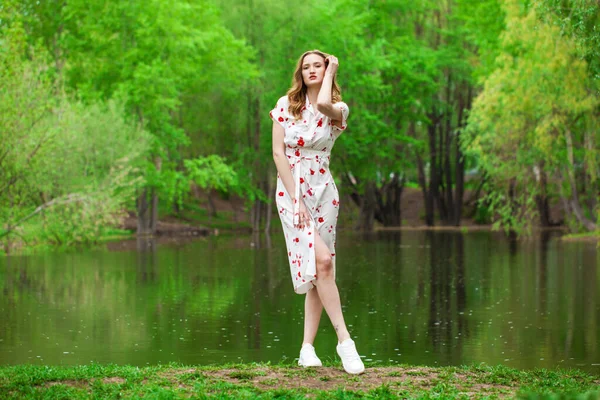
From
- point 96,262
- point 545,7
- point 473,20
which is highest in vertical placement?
point 473,20

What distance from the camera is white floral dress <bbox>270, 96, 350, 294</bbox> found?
7441 millimetres

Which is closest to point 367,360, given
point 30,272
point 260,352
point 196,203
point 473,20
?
point 260,352

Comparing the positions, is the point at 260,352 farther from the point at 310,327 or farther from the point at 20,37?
the point at 20,37

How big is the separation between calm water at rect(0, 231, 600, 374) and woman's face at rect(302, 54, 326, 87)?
356 cm

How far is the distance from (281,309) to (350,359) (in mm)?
7962

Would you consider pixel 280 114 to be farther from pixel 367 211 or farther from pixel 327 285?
pixel 367 211

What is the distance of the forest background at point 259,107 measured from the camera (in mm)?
24734

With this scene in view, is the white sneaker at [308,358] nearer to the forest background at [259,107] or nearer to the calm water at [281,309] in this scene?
the calm water at [281,309]

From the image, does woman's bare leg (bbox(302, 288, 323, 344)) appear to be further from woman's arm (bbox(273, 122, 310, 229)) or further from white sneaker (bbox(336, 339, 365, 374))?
woman's arm (bbox(273, 122, 310, 229))

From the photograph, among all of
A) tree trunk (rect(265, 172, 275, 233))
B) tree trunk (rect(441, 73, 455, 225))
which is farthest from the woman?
tree trunk (rect(441, 73, 455, 225))

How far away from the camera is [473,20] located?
44.6m

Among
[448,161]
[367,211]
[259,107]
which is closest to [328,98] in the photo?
[259,107]

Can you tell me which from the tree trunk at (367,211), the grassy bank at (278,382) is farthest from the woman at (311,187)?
the tree trunk at (367,211)

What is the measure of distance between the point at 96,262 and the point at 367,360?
16.7 metres
